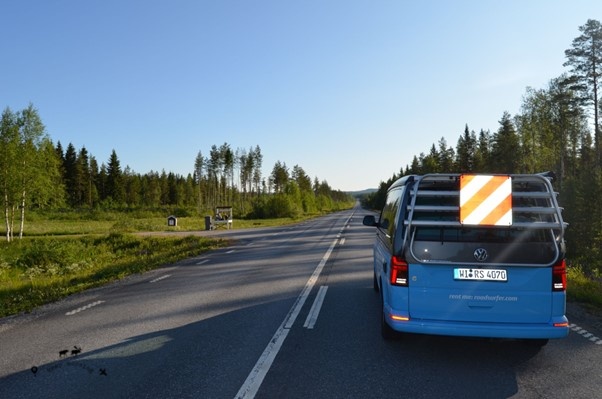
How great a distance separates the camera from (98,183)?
279 ft

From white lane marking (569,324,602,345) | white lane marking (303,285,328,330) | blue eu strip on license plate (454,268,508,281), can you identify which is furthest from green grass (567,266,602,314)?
white lane marking (303,285,328,330)

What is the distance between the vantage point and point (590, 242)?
68.2 ft

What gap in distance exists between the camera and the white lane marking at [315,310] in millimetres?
5898

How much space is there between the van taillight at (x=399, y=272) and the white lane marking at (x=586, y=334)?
9.98 feet

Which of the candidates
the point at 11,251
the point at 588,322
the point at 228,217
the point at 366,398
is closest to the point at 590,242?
the point at 588,322

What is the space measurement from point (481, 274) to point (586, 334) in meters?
2.70

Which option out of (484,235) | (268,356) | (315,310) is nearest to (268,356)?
(268,356)

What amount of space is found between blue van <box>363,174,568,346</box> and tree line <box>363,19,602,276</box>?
1605cm

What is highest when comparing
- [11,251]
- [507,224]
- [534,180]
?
[534,180]

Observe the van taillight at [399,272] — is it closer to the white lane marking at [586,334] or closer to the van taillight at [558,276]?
the van taillight at [558,276]

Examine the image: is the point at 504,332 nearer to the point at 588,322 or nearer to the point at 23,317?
the point at 588,322

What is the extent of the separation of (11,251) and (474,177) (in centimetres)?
2789

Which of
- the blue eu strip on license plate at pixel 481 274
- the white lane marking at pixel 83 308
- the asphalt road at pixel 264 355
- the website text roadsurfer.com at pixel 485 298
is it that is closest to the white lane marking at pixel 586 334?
the asphalt road at pixel 264 355

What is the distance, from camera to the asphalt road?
3826mm
